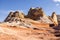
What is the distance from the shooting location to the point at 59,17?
249 ft

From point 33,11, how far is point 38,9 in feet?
6.14

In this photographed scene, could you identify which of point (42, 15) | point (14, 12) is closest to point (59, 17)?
point (42, 15)

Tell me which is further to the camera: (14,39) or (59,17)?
(59,17)

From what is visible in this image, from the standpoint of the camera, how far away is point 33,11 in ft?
177

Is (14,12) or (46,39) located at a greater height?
(14,12)

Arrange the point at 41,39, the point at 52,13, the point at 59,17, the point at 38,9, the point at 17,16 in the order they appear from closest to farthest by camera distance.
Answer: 1. the point at 41,39
2. the point at 17,16
3. the point at 38,9
4. the point at 52,13
5. the point at 59,17

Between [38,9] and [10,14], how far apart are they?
28.6 ft

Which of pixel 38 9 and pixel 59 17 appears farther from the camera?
pixel 59 17

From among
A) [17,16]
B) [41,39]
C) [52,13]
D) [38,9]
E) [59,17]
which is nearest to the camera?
[41,39]

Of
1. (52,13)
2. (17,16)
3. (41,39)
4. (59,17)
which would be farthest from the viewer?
(59,17)

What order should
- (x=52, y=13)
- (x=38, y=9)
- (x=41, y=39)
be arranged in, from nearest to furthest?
(x=41, y=39)
(x=38, y=9)
(x=52, y=13)

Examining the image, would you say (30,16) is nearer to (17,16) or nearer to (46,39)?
(17,16)

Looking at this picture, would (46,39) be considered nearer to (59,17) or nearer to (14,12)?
→ (14,12)

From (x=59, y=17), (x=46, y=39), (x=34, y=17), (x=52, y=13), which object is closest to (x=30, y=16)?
(x=34, y=17)
